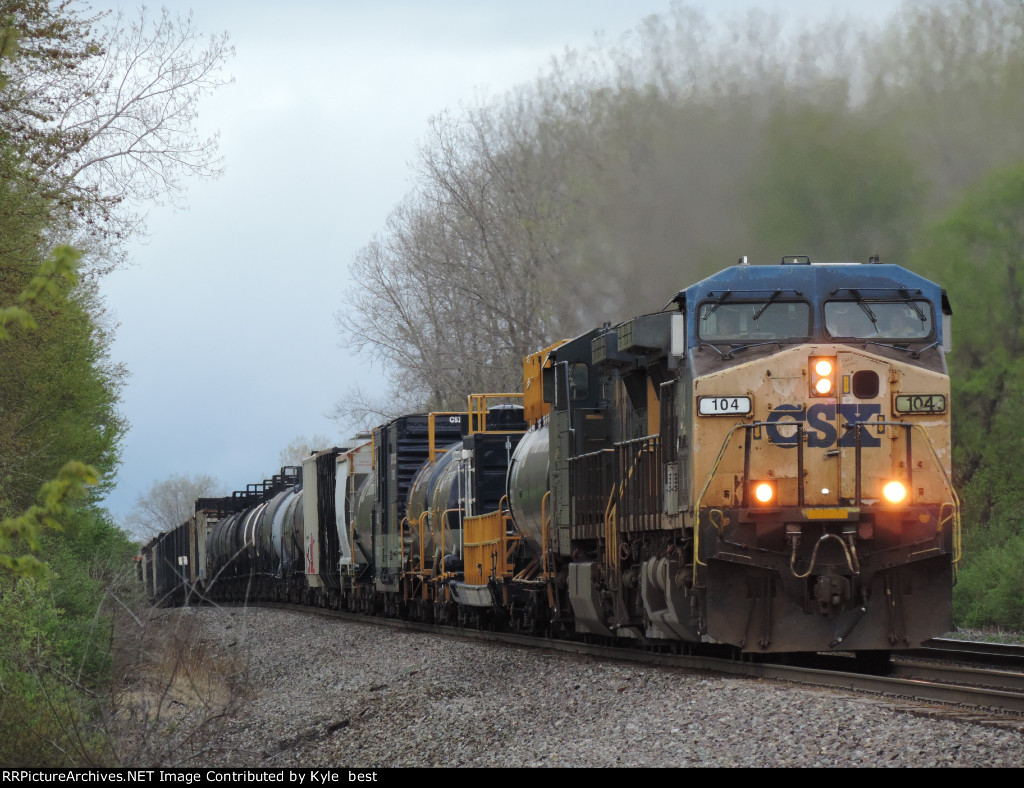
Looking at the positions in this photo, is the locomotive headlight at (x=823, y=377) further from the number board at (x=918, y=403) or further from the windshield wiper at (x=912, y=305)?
the windshield wiper at (x=912, y=305)

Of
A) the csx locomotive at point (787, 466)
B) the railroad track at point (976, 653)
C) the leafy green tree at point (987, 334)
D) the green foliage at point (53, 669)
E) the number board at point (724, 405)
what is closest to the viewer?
the green foliage at point (53, 669)

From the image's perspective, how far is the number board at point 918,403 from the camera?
11.1 metres

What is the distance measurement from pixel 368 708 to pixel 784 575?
458 centimetres

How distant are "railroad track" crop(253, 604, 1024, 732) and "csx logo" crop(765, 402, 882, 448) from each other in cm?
200

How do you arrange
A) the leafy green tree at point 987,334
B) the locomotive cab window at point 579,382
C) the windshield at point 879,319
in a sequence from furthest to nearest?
1. the leafy green tree at point 987,334
2. the locomotive cab window at point 579,382
3. the windshield at point 879,319

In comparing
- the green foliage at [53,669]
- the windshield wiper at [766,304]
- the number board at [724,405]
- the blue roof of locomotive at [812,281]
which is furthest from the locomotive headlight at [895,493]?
the green foliage at [53,669]

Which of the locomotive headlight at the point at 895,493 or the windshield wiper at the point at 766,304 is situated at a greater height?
the windshield wiper at the point at 766,304

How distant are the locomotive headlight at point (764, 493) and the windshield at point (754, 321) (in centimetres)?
134

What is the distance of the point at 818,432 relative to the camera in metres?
11.1

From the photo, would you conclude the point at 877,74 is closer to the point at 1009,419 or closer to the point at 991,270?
the point at 991,270

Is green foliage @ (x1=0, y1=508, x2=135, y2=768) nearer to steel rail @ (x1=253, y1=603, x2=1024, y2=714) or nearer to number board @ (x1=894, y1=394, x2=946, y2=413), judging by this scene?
steel rail @ (x1=253, y1=603, x2=1024, y2=714)

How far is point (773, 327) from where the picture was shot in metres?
11.5

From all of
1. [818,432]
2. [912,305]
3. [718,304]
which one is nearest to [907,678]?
[818,432]

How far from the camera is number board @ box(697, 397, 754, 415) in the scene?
36.7 feet
